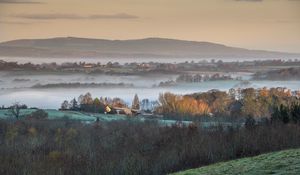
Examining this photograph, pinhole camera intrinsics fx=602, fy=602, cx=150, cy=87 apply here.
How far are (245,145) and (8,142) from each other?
41.8m

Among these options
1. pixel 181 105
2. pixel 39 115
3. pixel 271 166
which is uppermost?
pixel 271 166

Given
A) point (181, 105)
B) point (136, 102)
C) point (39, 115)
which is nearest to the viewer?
point (39, 115)

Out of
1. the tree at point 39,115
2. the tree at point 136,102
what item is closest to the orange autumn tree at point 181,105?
the tree at point 136,102

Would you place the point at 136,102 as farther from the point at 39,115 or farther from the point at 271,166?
the point at 271,166

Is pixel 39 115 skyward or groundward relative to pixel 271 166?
groundward

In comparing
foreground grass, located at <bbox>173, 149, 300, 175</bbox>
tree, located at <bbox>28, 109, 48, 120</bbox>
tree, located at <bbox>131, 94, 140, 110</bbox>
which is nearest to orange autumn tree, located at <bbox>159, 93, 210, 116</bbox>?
tree, located at <bbox>131, 94, 140, 110</bbox>

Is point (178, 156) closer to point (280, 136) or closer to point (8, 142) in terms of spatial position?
point (280, 136)

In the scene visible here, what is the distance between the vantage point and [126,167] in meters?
46.0

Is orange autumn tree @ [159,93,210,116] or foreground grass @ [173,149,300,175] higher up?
foreground grass @ [173,149,300,175]

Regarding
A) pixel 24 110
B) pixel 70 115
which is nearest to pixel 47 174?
pixel 70 115

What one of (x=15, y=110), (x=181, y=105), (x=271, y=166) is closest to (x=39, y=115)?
(x=15, y=110)

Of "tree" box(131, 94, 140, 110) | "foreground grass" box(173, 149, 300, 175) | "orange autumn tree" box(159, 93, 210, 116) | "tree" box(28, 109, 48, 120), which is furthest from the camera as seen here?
"tree" box(131, 94, 140, 110)

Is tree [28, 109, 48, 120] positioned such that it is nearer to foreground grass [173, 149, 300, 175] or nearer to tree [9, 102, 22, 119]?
tree [9, 102, 22, 119]

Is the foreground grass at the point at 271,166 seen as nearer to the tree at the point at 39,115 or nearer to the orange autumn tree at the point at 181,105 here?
the orange autumn tree at the point at 181,105
